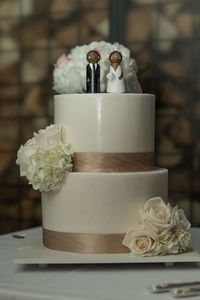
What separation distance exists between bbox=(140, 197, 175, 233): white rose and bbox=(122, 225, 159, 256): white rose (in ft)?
0.06

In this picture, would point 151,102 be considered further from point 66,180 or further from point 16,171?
point 16,171

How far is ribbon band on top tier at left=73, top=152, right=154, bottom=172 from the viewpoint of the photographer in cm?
121

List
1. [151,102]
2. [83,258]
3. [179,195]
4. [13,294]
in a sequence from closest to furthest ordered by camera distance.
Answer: [13,294], [83,258], [151,102], [179,195]

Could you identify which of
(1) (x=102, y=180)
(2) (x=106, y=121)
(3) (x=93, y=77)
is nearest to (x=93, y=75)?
(3) (x=93, y=77)

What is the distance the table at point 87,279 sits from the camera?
95 centimetres

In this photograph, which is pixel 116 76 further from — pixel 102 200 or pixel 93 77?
pixel 102 200

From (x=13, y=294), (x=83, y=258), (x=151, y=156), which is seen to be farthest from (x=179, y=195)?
(x=13, y=294)

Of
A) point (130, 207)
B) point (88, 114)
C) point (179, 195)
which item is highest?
point (88, 114)

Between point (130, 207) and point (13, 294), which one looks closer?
point (13, 294)

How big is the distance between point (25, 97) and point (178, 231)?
1.29 metres

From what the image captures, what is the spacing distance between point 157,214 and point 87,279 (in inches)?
8.3

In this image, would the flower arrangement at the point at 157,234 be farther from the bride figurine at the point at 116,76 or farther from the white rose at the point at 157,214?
the bride figurine at the point at 116,76

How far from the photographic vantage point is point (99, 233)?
1.20 m

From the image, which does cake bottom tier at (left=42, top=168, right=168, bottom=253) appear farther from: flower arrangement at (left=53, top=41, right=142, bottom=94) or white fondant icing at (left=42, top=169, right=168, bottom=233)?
flower arrangement at (left=53, top=41, right=142, bottom=94)
